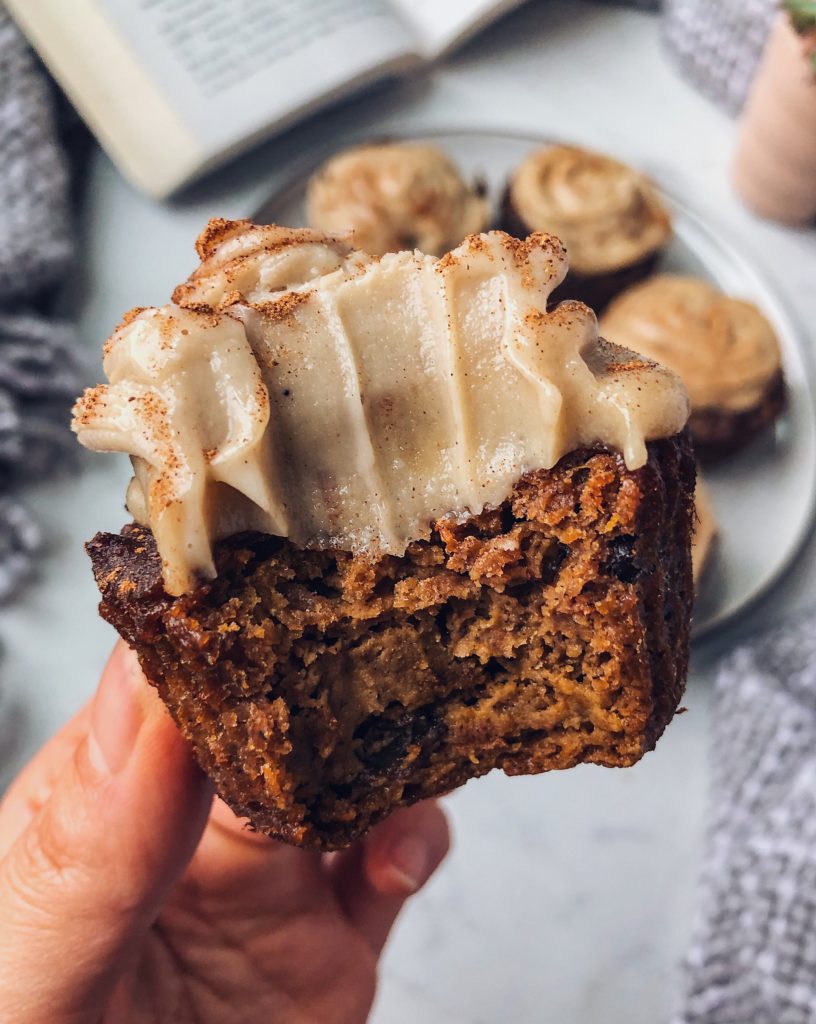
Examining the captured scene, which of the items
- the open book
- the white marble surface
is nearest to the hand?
the white marble surface

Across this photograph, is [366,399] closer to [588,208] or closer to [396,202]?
[396,202]

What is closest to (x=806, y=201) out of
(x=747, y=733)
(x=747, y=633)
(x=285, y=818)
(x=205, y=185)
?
(x=747, y=633)

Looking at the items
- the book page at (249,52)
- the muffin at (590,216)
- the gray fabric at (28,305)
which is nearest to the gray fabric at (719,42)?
the muffin at (590,216)

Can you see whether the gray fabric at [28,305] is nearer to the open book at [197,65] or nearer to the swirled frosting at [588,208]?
the open book at [197,65]

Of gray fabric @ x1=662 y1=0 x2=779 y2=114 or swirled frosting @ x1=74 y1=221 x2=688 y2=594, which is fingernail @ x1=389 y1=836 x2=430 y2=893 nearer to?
swirled frosting @ x1=74 y1=221 x2=688 y2=594

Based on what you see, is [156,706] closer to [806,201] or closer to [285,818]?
[285,818]
